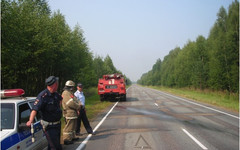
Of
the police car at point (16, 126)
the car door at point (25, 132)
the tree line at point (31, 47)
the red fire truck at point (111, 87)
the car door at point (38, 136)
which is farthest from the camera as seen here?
the red fire truck at point (111, 87)

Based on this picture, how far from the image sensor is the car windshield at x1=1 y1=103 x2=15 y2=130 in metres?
3.91

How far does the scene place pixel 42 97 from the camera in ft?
13.3

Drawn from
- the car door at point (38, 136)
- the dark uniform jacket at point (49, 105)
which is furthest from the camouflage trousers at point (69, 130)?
the dark uniform jacket at point (49, 105)

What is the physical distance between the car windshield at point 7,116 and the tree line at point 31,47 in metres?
6.56

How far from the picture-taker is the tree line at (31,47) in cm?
1014

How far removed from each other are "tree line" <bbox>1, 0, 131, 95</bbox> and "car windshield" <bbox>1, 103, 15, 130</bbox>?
6.56m

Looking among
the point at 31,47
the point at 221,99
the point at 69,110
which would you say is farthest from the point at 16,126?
the point at 221,99

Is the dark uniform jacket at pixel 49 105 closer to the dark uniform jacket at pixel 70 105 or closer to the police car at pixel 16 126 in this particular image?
the police car at pixel 16 126

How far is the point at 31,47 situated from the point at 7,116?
37.9 feet

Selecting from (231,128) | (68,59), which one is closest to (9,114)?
(231,128)

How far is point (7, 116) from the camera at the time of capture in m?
4.06

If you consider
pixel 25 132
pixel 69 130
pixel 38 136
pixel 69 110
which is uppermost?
pixel 69 110

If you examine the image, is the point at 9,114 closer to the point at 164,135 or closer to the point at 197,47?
the point at 164,135

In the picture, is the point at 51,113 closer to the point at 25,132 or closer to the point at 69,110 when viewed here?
the point at 25,132
